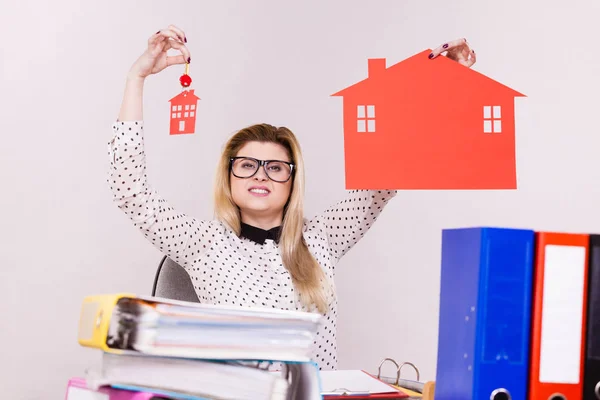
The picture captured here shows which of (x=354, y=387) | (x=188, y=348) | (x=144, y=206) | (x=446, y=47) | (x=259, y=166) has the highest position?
(x=446, y=47)

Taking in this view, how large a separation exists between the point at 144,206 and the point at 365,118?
0.78 metres

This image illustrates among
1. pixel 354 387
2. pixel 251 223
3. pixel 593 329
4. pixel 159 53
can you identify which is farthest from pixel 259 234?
pixel 593 329

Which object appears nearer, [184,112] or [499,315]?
[499,315]

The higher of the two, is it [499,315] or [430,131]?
[430,131]

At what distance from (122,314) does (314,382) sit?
0.71ft

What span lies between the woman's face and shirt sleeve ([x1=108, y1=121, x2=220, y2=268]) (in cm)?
11

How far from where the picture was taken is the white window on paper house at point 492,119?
1061 millimetres

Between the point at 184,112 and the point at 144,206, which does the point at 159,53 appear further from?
the point at 144,206

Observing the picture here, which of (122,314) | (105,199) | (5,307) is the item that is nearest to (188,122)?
(122,314)

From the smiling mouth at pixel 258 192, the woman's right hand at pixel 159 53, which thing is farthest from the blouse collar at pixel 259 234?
the woman's right hand at pixel 159 53

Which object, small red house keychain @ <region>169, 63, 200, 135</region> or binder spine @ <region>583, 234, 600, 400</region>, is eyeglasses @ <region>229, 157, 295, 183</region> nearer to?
small red house keychain @ <region>169, 63, 200, 135</region>

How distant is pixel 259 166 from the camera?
70.0 inches

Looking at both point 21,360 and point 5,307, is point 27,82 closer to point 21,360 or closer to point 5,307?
point 5,307

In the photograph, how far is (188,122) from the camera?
134 centimetres
